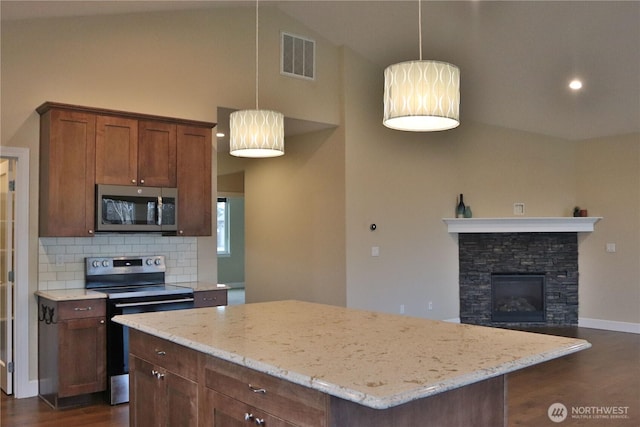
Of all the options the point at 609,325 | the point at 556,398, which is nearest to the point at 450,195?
the point at 609,325

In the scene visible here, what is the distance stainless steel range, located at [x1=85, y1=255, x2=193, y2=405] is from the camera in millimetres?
4434

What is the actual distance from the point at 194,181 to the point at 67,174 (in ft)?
3.54

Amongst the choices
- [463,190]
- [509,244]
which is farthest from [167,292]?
[509,244]

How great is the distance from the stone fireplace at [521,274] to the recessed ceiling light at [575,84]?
1897 mm

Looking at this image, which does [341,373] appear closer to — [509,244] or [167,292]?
[167,292]

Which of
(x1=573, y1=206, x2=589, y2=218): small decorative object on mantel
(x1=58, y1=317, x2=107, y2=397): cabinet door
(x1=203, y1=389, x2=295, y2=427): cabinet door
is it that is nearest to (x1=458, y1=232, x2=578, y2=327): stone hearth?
Answer: (x1=573, y1=206, x2=589, y2=218): small decorative object on mantel

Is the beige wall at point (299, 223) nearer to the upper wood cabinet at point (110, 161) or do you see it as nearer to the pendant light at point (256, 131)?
the upper wood cabinet at point (110, 161)

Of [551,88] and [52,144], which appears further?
[551,88]

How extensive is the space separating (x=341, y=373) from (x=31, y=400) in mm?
3801

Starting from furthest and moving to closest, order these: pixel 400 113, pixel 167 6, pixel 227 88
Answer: pixel 227 88
pixel 167 6
pixel 400 113

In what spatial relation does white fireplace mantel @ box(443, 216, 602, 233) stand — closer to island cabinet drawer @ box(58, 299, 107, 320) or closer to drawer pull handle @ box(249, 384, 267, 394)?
island cabinet drawer @ box(58, 299, 107, 320)

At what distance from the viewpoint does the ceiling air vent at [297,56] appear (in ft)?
20.5

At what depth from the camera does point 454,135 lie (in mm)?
7781

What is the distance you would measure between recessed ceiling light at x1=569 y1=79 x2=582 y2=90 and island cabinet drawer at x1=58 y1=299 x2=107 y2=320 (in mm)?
5478
